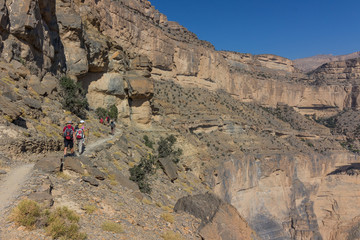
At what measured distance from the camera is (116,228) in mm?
6246

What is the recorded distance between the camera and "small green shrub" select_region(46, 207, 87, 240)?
202 inches

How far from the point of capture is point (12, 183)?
6.61 m

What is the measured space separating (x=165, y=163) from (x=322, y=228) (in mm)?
48142

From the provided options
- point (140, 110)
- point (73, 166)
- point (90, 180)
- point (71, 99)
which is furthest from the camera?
point (140, 110)

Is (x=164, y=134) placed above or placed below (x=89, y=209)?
above

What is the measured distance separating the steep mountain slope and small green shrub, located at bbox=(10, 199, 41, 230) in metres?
0.14

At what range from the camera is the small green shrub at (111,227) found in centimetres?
614

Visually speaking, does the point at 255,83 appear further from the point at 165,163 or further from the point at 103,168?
the point at 103,168

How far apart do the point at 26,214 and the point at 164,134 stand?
23.6 metres

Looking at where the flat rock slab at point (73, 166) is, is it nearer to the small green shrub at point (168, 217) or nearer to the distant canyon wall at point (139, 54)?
the small green shrub at point (168, 217)


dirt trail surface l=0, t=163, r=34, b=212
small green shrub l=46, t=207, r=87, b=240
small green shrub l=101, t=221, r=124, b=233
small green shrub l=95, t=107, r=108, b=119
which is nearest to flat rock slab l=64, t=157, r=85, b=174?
dirt trail surface l=0, t=163, r=34, b=212

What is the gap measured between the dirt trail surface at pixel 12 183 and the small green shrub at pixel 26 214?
51 centimetres

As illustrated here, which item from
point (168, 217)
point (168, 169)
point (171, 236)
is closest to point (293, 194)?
point (168, 169)

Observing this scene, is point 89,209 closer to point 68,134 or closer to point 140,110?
point 68,134
